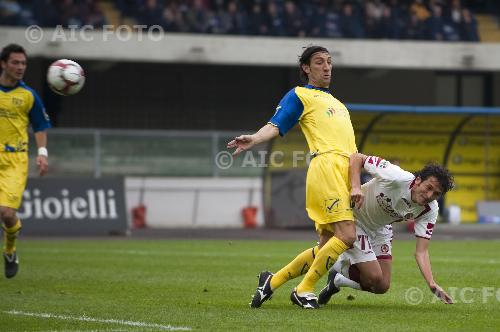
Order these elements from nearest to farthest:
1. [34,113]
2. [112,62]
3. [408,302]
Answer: [408,302], [34,113], [112,62]

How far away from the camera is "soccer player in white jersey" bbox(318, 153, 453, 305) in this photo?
929 centimetres

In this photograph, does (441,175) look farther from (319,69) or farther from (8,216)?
(8,216)

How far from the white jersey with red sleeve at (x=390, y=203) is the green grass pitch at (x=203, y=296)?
746 millimetres

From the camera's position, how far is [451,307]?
9.97 m

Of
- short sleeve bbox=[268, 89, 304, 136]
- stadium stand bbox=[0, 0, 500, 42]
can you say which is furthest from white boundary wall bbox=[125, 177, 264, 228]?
short sleeve bbox=[268, 89, 304, 136]

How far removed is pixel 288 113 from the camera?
31.8 ft

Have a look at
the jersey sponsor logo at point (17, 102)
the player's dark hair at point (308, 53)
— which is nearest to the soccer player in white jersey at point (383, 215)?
the player's dark hair at point (308, 53)

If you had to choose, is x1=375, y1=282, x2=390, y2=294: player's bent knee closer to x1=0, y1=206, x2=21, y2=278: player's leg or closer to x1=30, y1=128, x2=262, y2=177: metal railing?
x1=0, y1=206, x2=21, y2=278: player's leg

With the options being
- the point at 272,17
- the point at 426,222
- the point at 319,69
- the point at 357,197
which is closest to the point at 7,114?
the point at 319,69

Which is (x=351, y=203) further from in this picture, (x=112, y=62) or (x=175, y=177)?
(x=112, y=62)

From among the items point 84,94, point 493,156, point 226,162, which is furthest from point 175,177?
point 493,156

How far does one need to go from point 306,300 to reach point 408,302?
4.30 ft

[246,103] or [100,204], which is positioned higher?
[246,103]

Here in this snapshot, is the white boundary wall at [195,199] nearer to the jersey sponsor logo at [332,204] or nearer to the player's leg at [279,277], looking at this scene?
the player's leg at [279,277]
